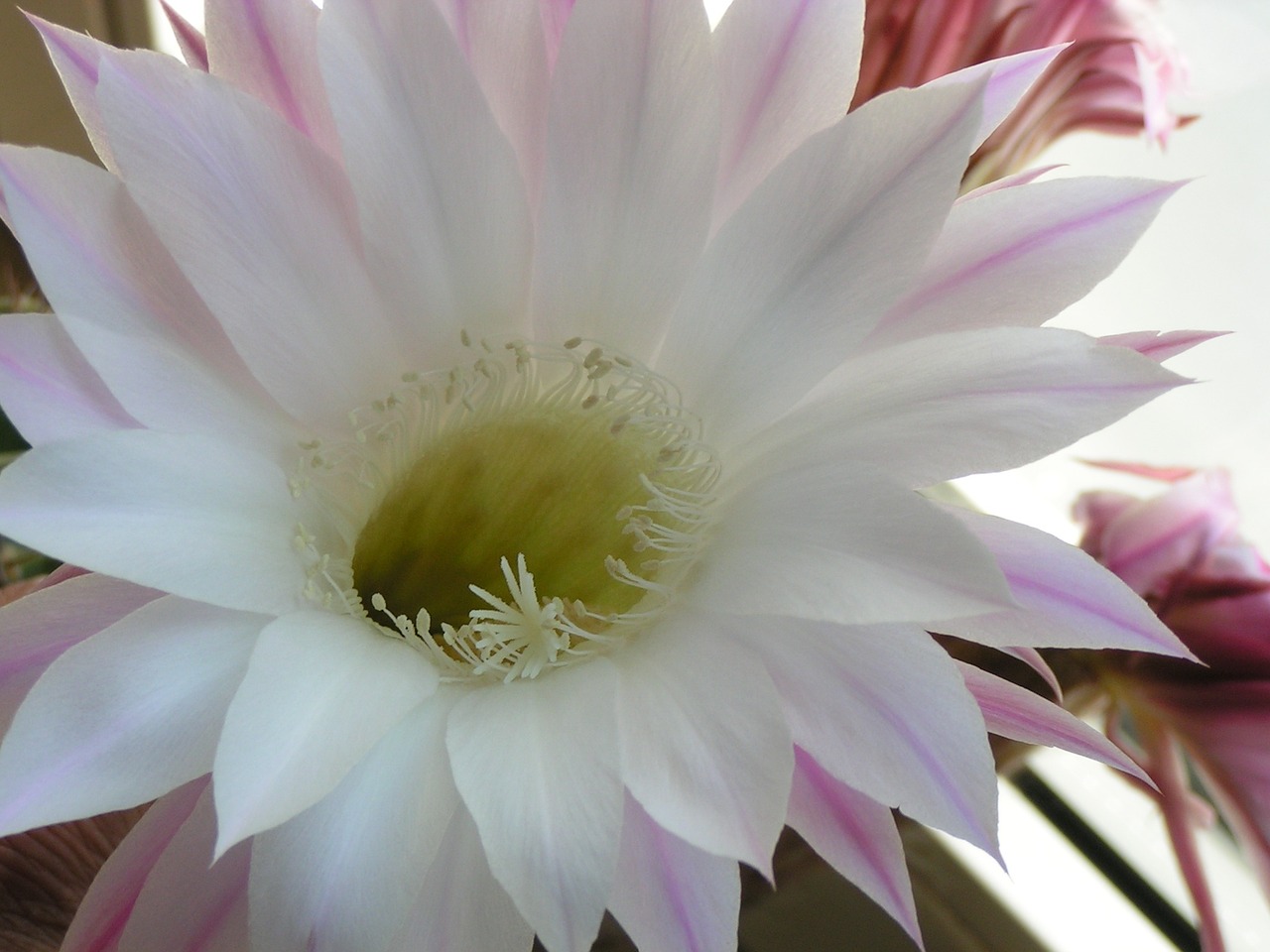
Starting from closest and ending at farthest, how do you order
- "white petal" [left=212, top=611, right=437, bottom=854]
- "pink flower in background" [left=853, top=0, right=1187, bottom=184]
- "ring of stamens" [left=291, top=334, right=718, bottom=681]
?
"white petal" [left=212, top=611, right=437, bottom=854] < "ring of stamens" [left=291, top=334, right=718, bottom=681] < "pink flower in background" [left=853, top=0, right=1187, bottom=184]

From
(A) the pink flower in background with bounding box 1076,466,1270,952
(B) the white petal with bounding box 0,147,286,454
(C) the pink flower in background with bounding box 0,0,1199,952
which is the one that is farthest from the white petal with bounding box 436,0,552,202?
(A) the pink flower in background with bounding box 1076,466,1270,952

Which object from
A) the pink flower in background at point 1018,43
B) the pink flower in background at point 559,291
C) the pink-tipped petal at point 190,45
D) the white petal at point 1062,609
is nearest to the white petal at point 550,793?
the pink flower in background at point 559,291

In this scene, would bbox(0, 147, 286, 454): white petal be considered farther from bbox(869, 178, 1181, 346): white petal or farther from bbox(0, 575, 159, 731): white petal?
bbox(869, 178, 1181, 346): white petal

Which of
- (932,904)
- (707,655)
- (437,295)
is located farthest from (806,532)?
(932,904)

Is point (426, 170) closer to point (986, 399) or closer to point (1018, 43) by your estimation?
point (986, 399)

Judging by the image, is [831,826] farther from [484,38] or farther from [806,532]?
[484,38]
